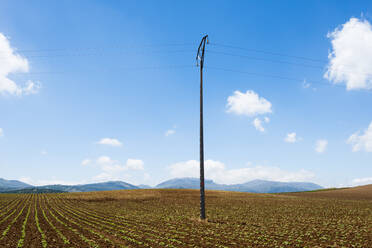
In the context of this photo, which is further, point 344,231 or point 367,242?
point 344,231

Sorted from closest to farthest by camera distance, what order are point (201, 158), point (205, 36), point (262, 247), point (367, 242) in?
point (262, 247)
point (367, 242)
point (201, 158)
point (205, 36)

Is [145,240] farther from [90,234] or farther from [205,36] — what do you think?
[205,36]

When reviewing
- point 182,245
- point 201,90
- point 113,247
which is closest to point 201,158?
point 201,90

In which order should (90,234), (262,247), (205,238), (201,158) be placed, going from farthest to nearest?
(201,158) → (90,234) → (205,238) → (262,247)

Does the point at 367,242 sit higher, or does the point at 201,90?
the point at 201,90

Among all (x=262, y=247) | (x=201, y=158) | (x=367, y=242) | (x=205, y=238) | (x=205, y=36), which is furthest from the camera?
(x=205, y=36)

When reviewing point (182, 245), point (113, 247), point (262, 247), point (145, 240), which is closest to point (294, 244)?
point (262, 247)

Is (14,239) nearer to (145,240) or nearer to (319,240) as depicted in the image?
(145,240)

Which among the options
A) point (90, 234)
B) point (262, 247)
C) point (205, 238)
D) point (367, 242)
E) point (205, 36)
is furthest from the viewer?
point (205, 36)

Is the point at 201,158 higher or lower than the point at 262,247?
higher

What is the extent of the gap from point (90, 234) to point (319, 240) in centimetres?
1613

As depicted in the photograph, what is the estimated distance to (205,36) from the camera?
1101 inches

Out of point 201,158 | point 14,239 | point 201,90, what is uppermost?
point 201,90

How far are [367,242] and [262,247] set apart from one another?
7.16 meters
